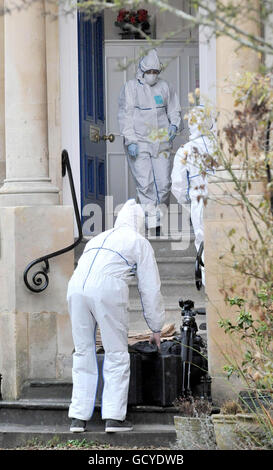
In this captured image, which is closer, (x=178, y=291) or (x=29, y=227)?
(x=29, y=227)

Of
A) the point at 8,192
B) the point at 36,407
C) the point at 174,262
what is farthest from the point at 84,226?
the point at 36,407

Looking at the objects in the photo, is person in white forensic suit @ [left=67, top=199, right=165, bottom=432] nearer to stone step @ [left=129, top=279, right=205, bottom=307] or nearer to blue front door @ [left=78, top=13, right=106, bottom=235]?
stone step @ [left=129, top=279, right=205, bottom=307]

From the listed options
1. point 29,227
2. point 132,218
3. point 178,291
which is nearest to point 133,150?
point 178,291

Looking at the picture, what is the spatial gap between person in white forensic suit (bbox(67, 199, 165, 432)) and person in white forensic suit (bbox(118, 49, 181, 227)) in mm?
3460

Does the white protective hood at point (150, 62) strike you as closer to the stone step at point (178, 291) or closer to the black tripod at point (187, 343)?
the stone step at point (178, 291)

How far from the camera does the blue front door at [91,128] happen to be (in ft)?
34.2

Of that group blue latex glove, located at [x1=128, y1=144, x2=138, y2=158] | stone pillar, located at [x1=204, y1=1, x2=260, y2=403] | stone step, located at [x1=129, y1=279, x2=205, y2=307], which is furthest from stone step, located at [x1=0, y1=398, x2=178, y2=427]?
blue latex glove, located at [x1=128, y1=144, x2=138, y2=158]

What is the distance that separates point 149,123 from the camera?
36.9 feet

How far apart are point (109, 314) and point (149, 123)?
4.22 meters

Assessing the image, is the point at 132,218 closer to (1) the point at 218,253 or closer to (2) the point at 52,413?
(1) the point at 218,253

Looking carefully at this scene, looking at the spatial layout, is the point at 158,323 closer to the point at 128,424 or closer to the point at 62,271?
the point at 128,424

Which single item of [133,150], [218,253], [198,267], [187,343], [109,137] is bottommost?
[187,343]

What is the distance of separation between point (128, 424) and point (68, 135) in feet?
10.2

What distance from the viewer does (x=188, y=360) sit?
7566mm
